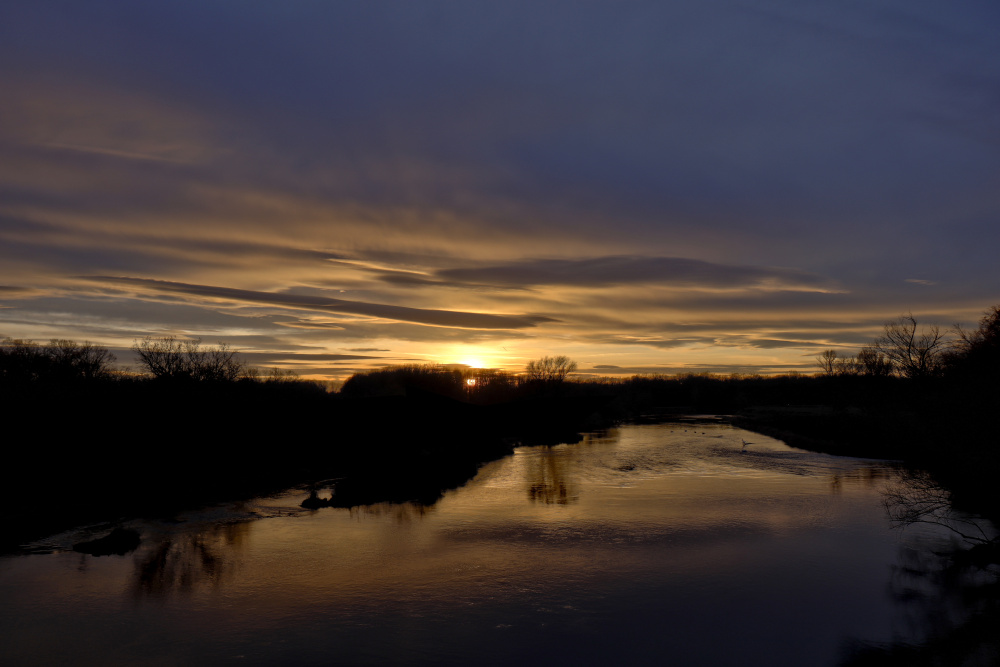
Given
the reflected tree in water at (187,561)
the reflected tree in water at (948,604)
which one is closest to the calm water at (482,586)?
the reflected tree in water at (187,561)

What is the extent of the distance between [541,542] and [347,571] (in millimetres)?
8130

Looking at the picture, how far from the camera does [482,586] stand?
63.6ft

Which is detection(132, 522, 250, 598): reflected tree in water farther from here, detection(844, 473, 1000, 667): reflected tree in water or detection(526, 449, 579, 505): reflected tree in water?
detection(844, 473, 1000, 667): reflected tree in water

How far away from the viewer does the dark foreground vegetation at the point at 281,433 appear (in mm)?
22328

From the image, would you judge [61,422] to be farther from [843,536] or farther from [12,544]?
[843,536]

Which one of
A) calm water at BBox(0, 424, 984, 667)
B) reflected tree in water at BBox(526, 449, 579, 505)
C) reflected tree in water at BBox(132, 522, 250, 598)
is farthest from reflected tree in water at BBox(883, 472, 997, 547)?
reflected tree in water at BBox(132, 522, 250, 598)

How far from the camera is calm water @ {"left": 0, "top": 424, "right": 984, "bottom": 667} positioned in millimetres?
15047

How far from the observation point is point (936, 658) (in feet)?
47.8

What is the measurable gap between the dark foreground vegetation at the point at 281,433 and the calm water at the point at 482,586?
517 centimetres

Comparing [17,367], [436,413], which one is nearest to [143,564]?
[436,413]

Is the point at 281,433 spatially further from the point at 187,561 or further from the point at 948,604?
the point at 948,604

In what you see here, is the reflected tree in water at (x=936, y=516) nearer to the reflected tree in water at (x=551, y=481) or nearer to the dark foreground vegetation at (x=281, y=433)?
the dark foreground vegetation at (x=281, y=433)

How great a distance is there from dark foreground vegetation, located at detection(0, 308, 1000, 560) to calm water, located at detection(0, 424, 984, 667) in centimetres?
517

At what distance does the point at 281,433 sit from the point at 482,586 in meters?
33.1
